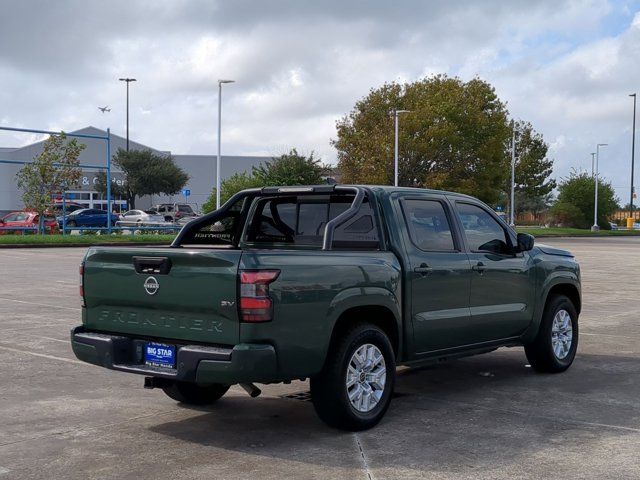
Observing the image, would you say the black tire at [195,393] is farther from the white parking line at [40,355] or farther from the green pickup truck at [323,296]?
the white parking line at [40,355]

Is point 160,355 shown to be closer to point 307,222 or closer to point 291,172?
point 307,222

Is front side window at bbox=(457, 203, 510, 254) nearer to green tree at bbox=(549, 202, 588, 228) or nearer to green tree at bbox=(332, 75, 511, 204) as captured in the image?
green tree at bbox=(332, 75, 511, 204)

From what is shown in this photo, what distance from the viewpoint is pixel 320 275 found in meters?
5.95

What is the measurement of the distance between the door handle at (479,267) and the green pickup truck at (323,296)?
18 millimetres

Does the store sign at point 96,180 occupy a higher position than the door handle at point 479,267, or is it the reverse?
the store sign at point 96,180

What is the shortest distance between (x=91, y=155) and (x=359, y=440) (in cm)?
7481

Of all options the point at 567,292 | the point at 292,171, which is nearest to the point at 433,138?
the point at 292,171

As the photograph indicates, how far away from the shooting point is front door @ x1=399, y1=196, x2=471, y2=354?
6867mm

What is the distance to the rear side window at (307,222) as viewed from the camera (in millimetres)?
6875

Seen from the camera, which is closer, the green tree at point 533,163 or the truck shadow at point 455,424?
the truck shadow at point 455,424

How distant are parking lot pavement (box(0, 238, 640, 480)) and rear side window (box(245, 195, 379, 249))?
1.40 metres

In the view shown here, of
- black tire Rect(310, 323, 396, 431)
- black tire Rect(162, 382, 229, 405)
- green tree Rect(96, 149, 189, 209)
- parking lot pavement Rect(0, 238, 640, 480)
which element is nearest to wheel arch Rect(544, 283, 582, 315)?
parking lot pavement Rect(0, 238, 640, 480)

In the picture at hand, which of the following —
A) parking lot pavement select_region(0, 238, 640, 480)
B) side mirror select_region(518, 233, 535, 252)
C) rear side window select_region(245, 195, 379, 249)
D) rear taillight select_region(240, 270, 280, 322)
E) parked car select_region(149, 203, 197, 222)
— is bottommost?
parking lot pavement select_region(0, 238, 640, 480)

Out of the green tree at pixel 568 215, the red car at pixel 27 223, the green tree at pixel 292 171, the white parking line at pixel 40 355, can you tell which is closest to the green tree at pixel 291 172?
the green tree at pixel 292 171
